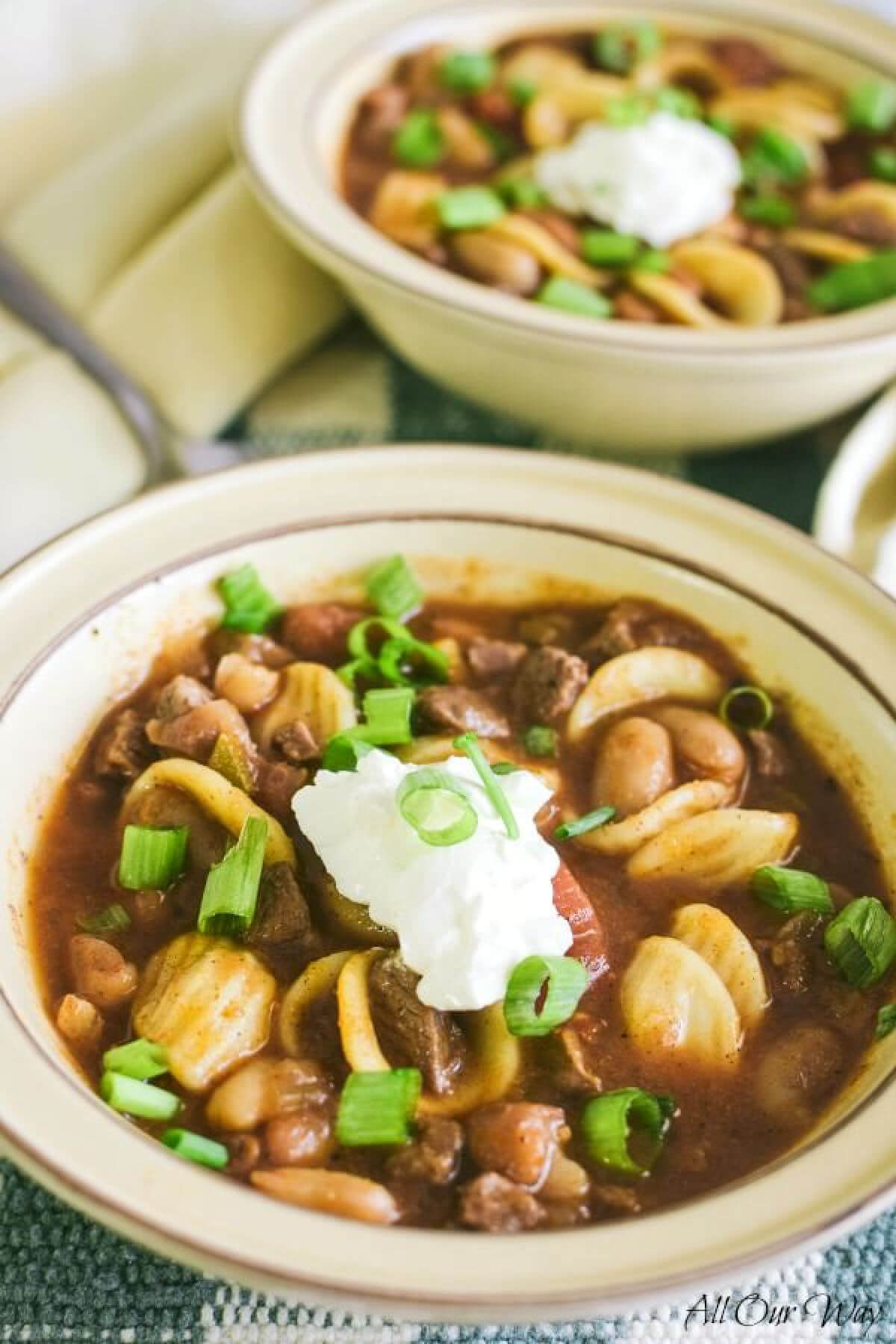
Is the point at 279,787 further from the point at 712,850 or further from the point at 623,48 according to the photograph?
the point at 623,48

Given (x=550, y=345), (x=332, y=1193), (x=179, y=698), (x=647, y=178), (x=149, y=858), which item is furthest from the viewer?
(x=647, y=178)

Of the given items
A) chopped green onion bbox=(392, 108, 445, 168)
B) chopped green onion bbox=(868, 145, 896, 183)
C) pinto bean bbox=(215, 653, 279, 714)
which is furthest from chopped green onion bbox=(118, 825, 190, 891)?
chopped green onion bbox=(868, 145, 896, 183)

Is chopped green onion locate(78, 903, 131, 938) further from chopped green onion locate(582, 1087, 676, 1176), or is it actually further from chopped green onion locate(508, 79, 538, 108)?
chopped green onion locate(508, 79, 538, 108)

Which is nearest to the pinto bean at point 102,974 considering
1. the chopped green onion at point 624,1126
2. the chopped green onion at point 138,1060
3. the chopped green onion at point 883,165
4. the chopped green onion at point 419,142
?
the chopped green onion at point 138,1060

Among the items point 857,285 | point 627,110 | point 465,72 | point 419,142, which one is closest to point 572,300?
point 857,285

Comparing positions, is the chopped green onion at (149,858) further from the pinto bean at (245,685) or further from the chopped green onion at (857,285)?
the chopped green onion at (857,285)
